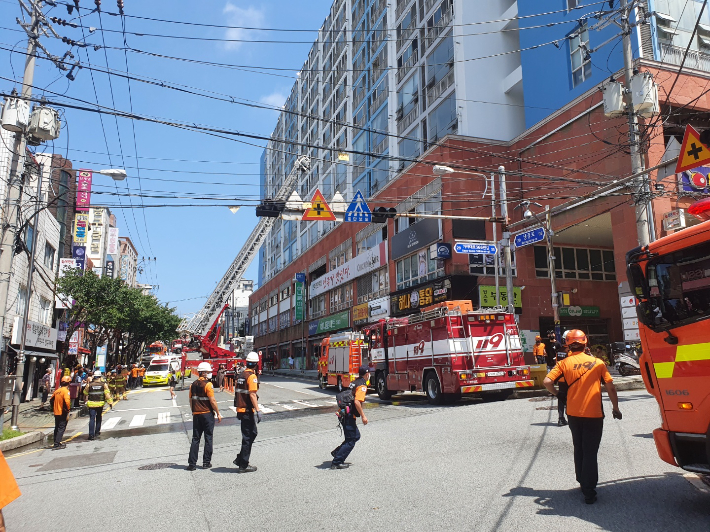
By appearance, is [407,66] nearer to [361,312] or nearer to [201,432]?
[361,312]

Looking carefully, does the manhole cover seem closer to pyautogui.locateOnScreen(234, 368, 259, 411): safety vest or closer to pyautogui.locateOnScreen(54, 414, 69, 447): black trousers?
pyautogui.locateOnScreen(234, 368, 259, 411): safety vest

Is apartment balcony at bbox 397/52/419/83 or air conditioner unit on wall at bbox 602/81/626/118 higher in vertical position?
apartment balcony at bbox 397/52/419/83

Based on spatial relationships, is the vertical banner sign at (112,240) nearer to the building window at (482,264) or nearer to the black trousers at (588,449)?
the building window at (482,264)

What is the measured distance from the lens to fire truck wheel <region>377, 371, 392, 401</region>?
2041 centimetres

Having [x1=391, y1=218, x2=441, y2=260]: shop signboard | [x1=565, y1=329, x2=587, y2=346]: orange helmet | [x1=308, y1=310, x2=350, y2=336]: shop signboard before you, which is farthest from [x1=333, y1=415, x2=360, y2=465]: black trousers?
[x1=308, y1=310, x2=350, y2=336]: shop signboard

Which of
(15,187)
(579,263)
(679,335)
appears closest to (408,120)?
(579,263)

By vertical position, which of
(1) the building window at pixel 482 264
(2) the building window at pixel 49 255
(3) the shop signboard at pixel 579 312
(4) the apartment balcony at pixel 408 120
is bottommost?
(3) the shop signboard at pixel 579 312

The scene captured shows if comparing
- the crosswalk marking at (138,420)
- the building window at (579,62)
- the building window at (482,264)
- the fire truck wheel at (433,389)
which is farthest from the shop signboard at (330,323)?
the fire truck wheel at (433,389)

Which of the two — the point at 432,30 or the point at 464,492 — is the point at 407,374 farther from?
the point at 432,30

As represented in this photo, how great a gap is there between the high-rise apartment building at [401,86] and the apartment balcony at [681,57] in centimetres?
656

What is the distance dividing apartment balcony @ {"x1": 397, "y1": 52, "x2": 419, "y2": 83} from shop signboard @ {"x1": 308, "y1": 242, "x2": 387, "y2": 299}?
12.1 meters

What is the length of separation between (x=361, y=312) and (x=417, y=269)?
30.1 feet

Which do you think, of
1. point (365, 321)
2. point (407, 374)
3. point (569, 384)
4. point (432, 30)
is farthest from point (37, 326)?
point (432, 30)

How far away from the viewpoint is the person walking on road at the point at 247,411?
855 cm
